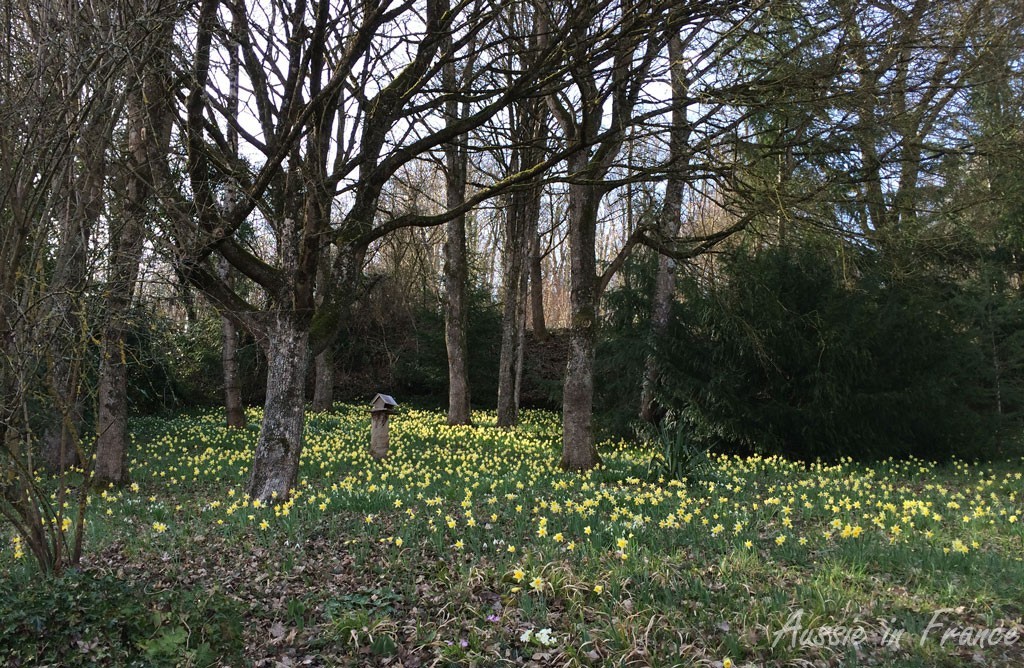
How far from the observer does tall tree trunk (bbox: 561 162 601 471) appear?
9.05 m

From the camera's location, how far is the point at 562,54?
254 inches

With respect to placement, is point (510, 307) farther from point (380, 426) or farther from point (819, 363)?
point (819, 363)

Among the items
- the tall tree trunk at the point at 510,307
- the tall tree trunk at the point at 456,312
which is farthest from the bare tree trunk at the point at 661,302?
the tall tree trunk at the point at 456,312

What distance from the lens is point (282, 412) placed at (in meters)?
6.56

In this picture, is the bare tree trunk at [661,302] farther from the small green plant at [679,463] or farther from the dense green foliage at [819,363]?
the small green plant at [679,463]

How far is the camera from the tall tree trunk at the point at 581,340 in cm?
905

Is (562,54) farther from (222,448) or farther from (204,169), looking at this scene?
(222,448)

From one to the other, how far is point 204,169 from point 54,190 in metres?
3.25

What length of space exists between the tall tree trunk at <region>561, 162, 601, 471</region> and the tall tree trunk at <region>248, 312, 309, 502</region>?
3703mm

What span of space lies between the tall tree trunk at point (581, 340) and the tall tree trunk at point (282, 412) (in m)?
3.70

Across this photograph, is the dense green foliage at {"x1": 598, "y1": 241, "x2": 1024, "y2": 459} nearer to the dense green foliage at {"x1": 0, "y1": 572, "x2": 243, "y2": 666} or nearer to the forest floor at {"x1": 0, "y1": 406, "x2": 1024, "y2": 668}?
the forest floor at {"x1": 0, "y1": 406, "x2": 1024, "y2": 668}

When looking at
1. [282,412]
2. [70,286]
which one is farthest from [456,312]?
[70,286]

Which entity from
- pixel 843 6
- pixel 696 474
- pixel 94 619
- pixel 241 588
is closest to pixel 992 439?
pixel 696 474

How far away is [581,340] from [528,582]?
506 cm
